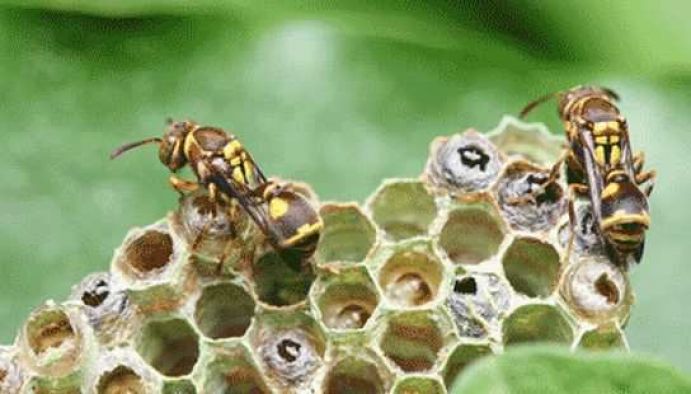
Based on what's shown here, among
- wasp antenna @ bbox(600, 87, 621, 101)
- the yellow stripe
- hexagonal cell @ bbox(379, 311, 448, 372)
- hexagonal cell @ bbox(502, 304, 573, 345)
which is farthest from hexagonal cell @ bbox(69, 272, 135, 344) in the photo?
wasp antenna @ bbox(600, 87, 621, 101)

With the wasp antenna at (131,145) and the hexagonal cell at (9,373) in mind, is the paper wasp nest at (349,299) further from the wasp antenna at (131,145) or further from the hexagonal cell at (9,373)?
the wasp antenna at (131,145)

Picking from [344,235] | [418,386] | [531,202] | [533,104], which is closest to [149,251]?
[344,235]

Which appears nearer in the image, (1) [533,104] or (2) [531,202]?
(2) [531,202]

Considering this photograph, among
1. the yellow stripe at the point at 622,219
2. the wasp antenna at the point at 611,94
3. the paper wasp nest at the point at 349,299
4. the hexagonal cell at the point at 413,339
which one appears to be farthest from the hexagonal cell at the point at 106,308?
the wasp antenna at the point at 611,94

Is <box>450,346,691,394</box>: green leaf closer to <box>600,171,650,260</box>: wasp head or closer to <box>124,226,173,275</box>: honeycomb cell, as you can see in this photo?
<box>600,171,650,260</box>: wasp head

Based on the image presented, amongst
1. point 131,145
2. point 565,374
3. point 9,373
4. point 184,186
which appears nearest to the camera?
point 565,374

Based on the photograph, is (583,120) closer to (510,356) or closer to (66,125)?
(510,356)

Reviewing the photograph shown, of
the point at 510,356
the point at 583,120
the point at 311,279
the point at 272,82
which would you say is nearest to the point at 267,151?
the point at 272,82

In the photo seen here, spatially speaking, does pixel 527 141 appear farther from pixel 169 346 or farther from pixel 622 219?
pixel 169 346
